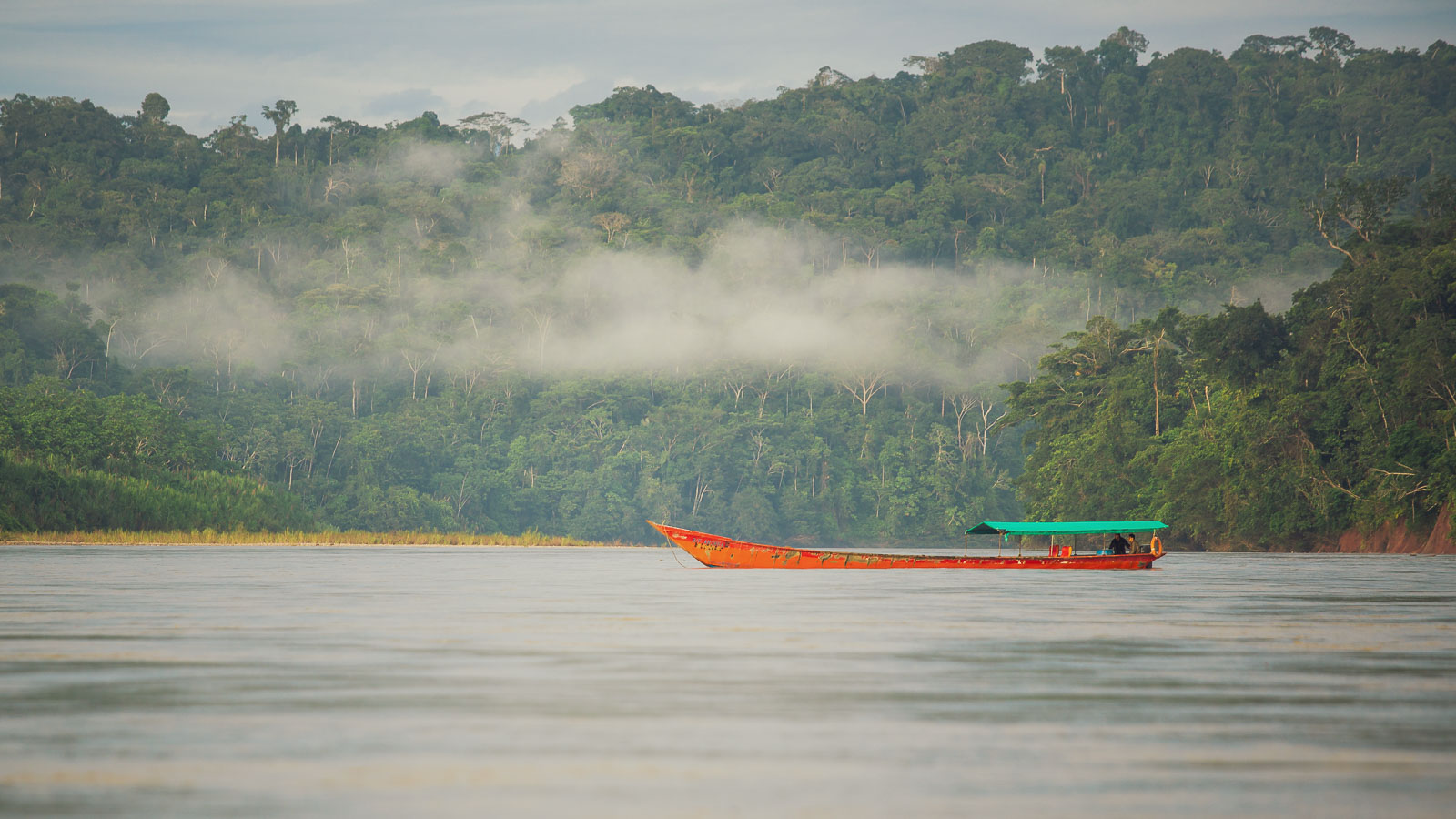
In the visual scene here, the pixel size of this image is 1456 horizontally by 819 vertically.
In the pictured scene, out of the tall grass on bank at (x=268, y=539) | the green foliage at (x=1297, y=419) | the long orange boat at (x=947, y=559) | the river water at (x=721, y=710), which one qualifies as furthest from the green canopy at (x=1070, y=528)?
the tall grass on bank at (x=268, y=539)

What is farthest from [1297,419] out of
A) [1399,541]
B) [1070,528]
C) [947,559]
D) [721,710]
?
[721,710]

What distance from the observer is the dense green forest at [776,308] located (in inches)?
2507

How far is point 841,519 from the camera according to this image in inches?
4311

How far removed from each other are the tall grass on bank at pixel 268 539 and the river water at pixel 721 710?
36.3m

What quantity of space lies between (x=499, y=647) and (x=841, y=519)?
94384mm

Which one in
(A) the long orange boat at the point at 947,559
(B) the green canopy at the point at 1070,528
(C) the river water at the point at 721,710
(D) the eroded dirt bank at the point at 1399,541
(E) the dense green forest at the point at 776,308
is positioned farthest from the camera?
(E) the dense green forest at the point at 776,308

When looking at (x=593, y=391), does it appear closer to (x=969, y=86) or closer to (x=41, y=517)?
(x=41, y=517)

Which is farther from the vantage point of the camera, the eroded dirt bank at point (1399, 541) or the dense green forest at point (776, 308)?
the dense green forest at point (776, 308)

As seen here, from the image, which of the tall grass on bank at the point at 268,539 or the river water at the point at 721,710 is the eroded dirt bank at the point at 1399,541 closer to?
the river water at the point at 721,710

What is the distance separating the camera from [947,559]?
128 ft

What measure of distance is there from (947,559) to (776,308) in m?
91.7

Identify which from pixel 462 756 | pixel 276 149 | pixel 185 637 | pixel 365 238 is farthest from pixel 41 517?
pixel 276 149

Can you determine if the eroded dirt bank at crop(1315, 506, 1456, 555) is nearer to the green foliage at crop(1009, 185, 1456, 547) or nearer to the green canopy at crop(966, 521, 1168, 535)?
the green foliage at crop(1009, 185, 1456, 547)

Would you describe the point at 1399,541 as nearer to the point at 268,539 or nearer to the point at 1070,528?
the point at 1070,528
